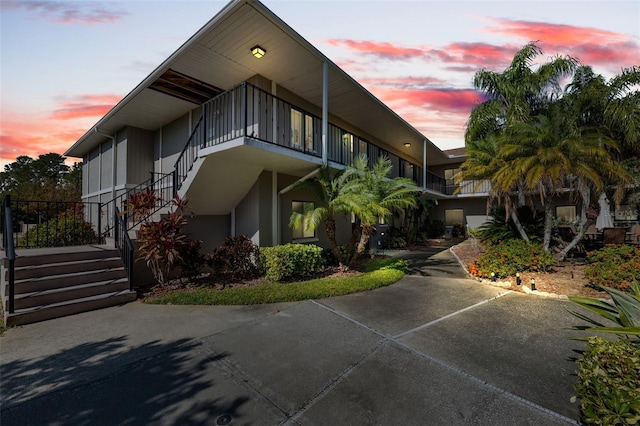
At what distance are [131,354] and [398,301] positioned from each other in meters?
5.34

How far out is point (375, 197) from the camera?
8641 mm

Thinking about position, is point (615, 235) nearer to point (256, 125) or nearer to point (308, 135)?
point (308, 135)

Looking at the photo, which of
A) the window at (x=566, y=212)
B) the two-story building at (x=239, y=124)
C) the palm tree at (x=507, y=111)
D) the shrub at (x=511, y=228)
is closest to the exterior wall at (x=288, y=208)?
the two-story building at (x=239, y=124)

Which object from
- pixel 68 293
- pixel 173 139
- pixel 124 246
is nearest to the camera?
pixel 68 293

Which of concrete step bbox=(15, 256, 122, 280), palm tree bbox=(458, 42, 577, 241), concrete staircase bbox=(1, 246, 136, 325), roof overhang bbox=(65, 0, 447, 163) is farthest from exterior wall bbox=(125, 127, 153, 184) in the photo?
palm tree bbox=(458, 42, 577, 241)

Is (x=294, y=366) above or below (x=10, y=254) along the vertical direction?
below

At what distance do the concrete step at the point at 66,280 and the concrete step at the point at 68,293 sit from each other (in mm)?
96

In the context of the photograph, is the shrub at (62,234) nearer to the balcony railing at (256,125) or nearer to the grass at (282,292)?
the balcony railing at (256,125)

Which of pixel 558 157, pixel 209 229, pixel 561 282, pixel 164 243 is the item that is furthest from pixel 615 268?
pixel 209 229

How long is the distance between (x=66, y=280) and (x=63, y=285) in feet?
0.37

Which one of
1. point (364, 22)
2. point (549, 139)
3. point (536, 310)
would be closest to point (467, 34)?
point (364, 22)

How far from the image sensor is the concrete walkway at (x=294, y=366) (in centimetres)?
279

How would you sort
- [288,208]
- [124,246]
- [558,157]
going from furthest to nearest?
[288,208], [558,157], [124,246]

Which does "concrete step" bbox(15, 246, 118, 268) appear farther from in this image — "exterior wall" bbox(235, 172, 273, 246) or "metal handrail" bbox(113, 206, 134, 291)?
"exterior wall" bbox(235, 172, 273, 246)
